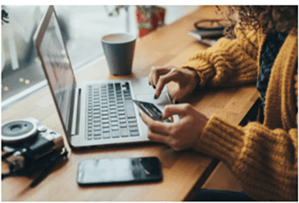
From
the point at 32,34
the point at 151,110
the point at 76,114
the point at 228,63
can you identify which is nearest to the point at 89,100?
the point at 76,114

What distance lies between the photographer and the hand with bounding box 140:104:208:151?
0.60 m

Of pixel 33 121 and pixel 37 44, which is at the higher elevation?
pixel 37 44

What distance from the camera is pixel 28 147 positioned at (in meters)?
0.56

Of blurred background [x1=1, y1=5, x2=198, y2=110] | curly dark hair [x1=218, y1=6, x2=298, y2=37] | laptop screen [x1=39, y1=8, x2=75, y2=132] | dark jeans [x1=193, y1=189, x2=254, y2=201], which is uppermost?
curly dark hair [x1=218, y1=6, x2=298, y2=37]

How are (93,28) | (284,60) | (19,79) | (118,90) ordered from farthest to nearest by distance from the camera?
(93,28) < (19,79) < (118,90) < (284,60)

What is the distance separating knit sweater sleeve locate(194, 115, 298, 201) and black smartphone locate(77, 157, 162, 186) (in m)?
0.12

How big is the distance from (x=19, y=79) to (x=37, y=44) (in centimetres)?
69

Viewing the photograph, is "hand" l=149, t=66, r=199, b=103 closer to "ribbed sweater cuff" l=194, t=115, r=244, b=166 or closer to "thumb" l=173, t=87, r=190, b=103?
"thumb" l=173, t=87, r=190, b=103

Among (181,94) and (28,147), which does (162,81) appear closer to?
(181,94)

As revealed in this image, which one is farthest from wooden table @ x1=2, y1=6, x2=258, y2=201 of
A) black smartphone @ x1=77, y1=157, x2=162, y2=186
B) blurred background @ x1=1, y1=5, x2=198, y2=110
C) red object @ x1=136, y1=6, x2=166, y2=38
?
red object @ x1=136, y1=6, x2=166, y2=38

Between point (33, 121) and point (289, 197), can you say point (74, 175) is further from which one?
point (289, 197)

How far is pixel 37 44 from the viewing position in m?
0.53

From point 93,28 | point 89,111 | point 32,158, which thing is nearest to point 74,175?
point 32,158
